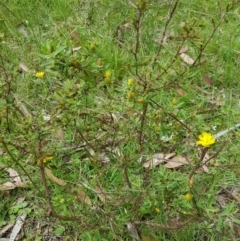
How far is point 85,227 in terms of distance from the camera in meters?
1.75

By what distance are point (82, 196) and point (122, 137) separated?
27 cm

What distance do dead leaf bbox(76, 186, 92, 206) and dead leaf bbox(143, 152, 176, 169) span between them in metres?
0.25

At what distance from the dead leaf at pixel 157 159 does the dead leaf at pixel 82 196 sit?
25cm

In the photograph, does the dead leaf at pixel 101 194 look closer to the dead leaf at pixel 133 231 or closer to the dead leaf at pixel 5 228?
the dead leaf at pixel 133 231

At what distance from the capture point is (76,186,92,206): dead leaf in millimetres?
1932

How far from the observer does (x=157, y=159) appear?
208cm

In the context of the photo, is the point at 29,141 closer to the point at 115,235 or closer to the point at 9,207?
the point at 115,235

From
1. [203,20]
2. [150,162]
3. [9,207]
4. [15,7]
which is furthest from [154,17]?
[9,207]

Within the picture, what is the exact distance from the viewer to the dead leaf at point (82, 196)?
6.34 feet

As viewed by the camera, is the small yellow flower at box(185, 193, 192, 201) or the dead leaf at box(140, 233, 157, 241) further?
the dead leaf at box(140, 233, 157, 241)

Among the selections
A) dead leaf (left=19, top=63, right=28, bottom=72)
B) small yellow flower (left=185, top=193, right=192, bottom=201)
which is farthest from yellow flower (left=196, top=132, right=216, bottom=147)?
dead leaf (left=19, top=63, right=28, bottom=72)

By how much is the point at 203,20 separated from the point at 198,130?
1.18 metres

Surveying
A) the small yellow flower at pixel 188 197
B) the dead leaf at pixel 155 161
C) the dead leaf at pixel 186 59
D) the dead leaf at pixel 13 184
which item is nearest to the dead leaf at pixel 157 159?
the dead leaf at pixel 155 161

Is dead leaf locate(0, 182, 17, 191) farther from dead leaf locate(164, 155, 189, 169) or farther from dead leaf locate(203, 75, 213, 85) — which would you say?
dead leaf locate(203, 75, 213, 85)
